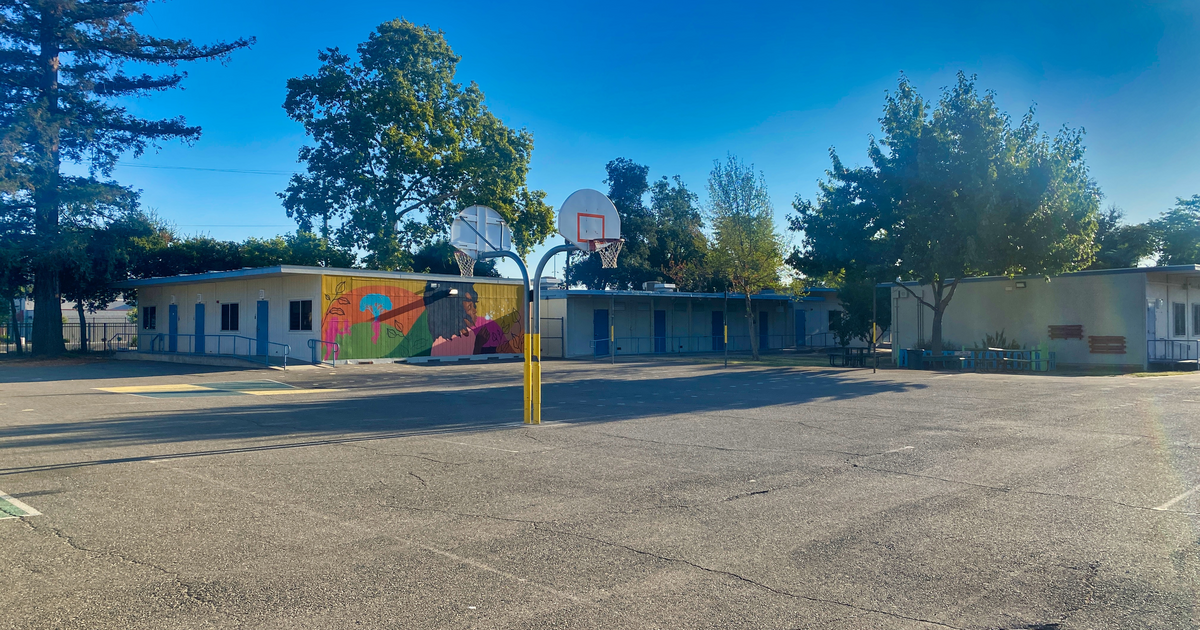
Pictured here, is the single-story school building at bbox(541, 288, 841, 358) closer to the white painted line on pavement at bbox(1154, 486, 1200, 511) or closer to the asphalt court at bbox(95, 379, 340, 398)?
the asphalt court at bbox(95, 379, 340, 398)

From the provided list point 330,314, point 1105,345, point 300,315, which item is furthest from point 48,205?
point 1105,345

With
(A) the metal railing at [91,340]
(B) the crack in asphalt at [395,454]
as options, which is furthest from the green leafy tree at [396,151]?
(B) the crack in asphalt at [395,454]

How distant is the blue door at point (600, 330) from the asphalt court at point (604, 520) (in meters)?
21.5

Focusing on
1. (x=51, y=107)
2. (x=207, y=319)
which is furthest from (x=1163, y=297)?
(x=51, y=107)

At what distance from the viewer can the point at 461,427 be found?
11.4 m

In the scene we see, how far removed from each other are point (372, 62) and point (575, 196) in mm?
30115

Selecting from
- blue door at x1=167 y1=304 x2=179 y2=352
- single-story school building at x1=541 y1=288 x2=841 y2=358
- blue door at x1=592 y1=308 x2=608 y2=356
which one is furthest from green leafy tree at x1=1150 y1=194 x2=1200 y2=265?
blue door at x1=167 y1=304 x2=179 y2=352

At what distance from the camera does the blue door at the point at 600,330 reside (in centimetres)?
3444

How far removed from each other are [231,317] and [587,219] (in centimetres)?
2148

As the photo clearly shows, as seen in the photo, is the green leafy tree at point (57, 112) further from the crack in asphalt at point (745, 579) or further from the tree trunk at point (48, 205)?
the crack in asphalt at point (745, 579)

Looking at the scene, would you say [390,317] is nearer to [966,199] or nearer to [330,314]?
[330,314]

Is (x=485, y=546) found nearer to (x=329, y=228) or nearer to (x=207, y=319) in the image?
(x=207, y=319)

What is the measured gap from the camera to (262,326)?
88.6ft

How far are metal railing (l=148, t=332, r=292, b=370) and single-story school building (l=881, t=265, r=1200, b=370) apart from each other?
2443 cm
